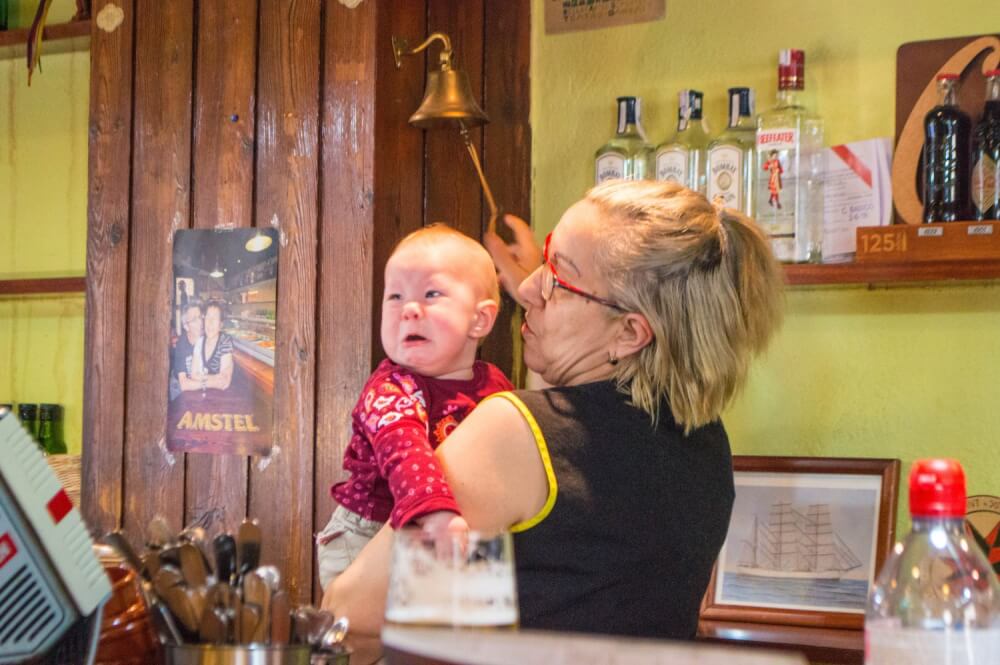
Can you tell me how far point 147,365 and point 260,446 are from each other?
0.35 m

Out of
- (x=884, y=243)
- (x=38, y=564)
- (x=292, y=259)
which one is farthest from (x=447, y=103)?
(x=38, y=564)

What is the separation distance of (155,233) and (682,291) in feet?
4.58

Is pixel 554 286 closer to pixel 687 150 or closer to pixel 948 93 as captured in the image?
pixel 687 150

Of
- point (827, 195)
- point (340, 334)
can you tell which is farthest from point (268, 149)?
point (827, 195)

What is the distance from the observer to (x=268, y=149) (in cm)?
244

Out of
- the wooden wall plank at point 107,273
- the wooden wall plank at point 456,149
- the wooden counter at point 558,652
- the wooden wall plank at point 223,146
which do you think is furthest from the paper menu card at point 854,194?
the wooden counter at point 558,652

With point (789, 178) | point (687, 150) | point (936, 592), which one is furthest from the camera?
point (687, 150)

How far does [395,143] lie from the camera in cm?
239

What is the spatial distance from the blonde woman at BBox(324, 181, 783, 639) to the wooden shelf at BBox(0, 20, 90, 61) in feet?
5.61

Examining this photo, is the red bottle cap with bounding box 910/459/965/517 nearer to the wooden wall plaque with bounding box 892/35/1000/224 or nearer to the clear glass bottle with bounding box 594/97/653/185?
the wooden wall plaque with bounding box 892/35/1000/224

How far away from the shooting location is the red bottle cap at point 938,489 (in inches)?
36.1

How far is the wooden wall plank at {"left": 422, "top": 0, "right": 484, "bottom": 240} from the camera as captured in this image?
8.14ft

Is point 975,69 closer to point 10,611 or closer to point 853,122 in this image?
point 853,122

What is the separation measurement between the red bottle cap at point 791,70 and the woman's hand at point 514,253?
1.85ft
